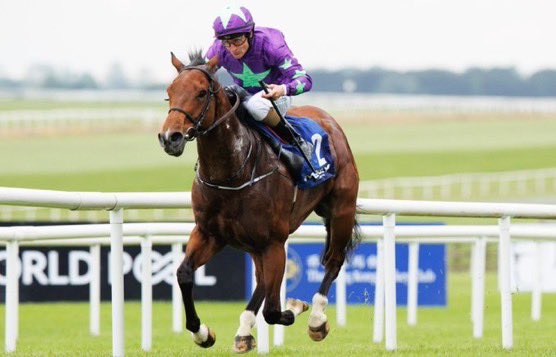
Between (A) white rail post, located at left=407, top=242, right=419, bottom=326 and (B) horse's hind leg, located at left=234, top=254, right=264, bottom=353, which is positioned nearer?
(B) horse's hind leg, located at left=234, top=254, right=264, bottom=353

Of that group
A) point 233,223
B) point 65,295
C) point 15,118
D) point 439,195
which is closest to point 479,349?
point 233,223

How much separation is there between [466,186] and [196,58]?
27.8 m

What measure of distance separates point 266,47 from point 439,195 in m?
24.8

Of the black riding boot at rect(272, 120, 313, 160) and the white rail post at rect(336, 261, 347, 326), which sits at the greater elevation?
the black riding boot at rect(272, 120, 313, 160)

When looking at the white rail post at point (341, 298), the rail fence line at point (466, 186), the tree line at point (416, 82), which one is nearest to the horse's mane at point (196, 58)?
the white rail post at point (341, 298)

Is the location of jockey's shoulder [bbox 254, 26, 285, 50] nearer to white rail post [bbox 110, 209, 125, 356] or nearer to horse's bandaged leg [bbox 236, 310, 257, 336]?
white rail post [bbox 110, 209, 125, 356]

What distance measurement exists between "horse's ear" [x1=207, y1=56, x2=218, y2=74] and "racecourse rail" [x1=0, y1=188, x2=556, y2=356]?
714mm

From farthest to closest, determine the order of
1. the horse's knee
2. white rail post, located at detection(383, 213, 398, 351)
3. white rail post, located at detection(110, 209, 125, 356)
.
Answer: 1. white rail post, located at detection(383, 213, 398, 351)
2. the horse's knee
3. white rail post, located at detection(110, 209, 125, 356)

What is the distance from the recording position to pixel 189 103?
5645 millimetres

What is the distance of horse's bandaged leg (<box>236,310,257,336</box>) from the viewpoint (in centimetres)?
626

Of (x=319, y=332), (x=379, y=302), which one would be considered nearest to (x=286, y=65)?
(x=319, y=332)

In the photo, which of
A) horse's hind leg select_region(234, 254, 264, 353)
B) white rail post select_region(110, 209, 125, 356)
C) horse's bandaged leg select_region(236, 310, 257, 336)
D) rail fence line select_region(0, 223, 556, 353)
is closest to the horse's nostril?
white rail post select_region(110, 209, 125, 356)

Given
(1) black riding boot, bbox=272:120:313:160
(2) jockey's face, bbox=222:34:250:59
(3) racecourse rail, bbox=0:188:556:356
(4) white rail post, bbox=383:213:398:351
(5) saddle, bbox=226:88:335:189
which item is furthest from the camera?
(4) white rail post, bbox=383:213:398:351

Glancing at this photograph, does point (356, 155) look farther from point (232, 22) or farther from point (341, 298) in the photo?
point (232, 22)
